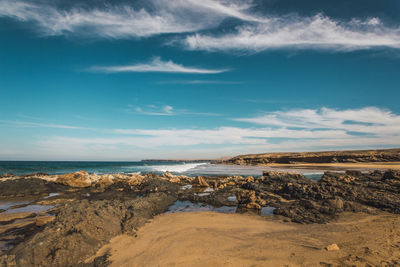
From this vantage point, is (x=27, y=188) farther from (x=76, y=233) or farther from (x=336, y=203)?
(x=336, y=203)

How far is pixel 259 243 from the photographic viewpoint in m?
5.12

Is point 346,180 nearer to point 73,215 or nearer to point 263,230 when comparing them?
point 263,230

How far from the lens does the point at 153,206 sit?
31.0ft

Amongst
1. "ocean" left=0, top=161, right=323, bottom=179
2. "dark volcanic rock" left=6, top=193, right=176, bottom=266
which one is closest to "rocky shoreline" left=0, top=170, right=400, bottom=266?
"dark volcanic rock" left=6, top=193, right=176, bottom=266

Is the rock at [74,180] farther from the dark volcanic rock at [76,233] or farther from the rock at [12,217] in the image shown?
the dark volcanic rock at [76,233]

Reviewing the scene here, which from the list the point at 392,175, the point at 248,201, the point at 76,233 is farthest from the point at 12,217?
the point at 392,175

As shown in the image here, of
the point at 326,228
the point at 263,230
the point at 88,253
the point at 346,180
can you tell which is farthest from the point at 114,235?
the point at 346,180

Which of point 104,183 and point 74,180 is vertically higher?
point 74,180

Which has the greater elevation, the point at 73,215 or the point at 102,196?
the point at 73,215

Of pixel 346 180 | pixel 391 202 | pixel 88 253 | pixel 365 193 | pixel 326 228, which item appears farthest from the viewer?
pixel 346 180

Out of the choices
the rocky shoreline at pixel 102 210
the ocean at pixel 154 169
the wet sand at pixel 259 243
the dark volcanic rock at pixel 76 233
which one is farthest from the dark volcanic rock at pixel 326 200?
the ocean at pixel 154 169

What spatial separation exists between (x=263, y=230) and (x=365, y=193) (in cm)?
797

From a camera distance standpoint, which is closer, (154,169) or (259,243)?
(259,243)

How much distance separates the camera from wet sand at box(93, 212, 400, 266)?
4160 millimetres
